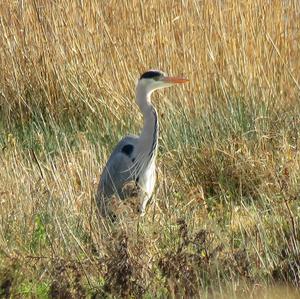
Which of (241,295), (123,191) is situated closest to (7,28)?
(123,191)

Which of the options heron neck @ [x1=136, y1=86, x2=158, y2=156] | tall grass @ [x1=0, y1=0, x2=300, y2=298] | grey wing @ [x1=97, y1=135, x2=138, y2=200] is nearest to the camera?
tall grass @ [x1=0, y1=0, x2=300, y2=298]

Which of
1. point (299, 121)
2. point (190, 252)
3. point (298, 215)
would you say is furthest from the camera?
point (299, 121)

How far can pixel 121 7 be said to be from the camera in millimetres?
7457

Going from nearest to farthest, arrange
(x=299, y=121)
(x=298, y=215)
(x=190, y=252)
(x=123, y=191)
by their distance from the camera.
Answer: (x=190, y=252), (x=298, y=215), (x=123, y=191), (x=299, y=121)

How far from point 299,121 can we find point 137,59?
1458 mm

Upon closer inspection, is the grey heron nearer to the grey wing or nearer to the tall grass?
the grey wing

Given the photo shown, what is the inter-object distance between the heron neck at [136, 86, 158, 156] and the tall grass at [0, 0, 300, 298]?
0.77 ft

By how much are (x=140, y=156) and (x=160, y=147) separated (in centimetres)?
79

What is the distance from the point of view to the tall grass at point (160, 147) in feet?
15.8

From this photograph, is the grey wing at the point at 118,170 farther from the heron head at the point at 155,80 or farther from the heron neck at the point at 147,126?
the heron head at the point at 155,80

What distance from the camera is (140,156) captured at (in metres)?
6.26

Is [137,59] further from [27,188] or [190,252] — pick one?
A: [190,252]

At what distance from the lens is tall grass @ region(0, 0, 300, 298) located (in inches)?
190

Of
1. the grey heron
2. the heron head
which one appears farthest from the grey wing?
the heron head
